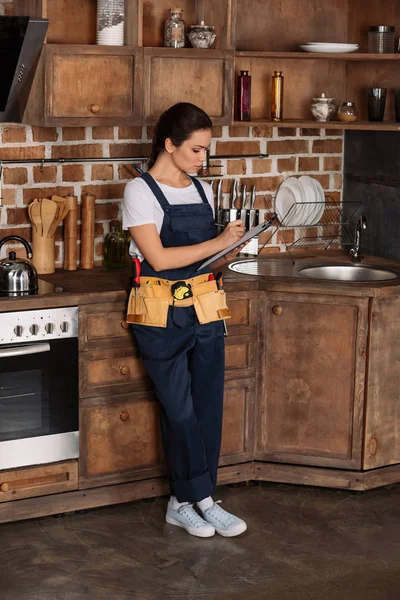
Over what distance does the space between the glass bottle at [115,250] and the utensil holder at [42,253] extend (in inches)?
10.6

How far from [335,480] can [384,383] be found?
0.46m

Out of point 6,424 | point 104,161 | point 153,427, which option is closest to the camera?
point 6,424

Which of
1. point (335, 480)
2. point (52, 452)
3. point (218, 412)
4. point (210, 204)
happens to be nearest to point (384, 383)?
point (335, 480)

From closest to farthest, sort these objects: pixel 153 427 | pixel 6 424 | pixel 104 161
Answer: pixel 6 424
pixel 153 427
pixel 104 161

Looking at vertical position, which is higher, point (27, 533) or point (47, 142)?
point (47, 142)

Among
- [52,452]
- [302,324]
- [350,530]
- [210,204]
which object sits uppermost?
[210,204]

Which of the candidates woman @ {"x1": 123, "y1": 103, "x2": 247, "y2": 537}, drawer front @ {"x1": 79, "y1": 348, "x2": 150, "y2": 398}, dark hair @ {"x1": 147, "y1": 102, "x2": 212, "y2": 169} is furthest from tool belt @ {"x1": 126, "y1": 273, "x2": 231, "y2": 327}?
dark hair @ {"x1": 147, "y1": 102, "x2": 212, "y2": 169}

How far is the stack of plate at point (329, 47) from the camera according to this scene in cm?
457

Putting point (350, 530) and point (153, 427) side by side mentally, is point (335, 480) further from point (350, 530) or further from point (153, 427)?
point (153, 427)

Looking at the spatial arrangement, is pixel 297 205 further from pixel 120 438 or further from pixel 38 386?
Answer: pixel 38 386

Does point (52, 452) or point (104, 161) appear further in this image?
point (104, 161)

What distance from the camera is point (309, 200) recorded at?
5016 mm

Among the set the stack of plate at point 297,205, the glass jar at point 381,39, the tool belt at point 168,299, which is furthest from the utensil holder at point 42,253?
the glass jar at point 381,39

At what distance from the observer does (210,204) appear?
3.96 meters
